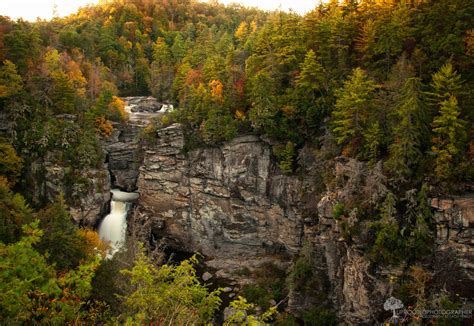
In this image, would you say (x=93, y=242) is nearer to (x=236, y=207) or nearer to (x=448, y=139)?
(x=236, y=207)

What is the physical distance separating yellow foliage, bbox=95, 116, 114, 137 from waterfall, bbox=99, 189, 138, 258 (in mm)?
8349

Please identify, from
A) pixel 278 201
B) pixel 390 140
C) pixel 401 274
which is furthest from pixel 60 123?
pixel 401 274

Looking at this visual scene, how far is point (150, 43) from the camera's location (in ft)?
290

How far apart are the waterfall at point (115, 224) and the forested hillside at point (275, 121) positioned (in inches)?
149

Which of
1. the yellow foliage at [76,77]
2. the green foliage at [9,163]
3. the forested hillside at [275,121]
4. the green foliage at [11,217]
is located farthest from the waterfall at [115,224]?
the yellow foliage at [76,77]

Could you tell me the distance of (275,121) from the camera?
42562mm

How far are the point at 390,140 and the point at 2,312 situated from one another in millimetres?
26113

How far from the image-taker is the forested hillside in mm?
16609

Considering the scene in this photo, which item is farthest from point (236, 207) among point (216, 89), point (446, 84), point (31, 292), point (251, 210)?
point (31, 292)

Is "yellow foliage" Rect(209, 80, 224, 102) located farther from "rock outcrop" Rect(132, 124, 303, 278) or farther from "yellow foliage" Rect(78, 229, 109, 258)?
"yellow foliage" Rect(78, 229, 109, 258)

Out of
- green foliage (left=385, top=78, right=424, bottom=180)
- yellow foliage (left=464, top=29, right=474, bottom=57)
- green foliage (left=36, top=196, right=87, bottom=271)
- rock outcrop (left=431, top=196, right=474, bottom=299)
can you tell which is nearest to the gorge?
green foliage (left=385, top=78, right=424, bottom=180)

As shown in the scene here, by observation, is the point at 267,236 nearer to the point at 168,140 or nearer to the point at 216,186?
the point at 216,186

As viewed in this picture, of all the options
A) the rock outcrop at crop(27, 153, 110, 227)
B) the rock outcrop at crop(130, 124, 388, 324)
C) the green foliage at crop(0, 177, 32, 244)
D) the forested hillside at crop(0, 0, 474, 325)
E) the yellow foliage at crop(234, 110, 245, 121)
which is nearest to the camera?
the forested hillside at crop(0, 0, 474, 325)

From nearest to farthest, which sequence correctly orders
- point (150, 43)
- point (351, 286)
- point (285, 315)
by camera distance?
point (351, 286)
point (285, 315)
point (150, 43)
